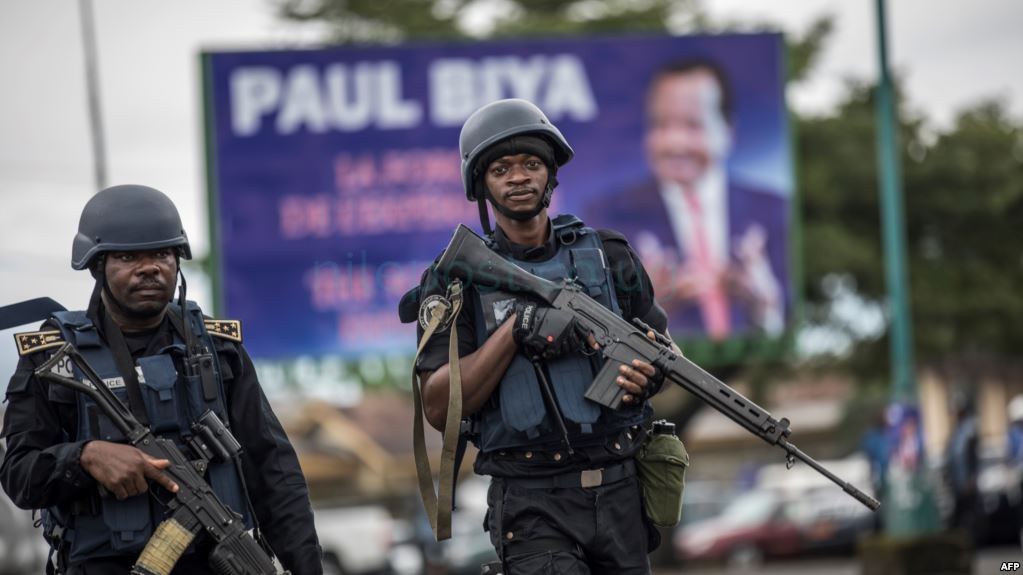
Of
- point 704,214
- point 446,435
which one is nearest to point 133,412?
point 446,435

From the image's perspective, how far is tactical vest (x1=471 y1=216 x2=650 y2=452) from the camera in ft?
14.6

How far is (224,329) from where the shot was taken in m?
4.62

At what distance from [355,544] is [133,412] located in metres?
12.7

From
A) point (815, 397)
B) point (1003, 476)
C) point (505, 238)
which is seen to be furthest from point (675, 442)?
point (815, 397)

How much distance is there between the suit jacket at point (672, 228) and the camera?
1566cm

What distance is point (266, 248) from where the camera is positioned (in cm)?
1539

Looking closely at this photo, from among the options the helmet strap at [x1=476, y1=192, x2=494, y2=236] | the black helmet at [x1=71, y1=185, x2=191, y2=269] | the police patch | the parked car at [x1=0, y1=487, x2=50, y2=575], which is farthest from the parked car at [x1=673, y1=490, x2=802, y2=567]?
the black helmet at [x1=71, y1=185, x2=191, y2=269]

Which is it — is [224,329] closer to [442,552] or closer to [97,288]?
[97,288]

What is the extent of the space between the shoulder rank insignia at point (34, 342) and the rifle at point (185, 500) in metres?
0.08

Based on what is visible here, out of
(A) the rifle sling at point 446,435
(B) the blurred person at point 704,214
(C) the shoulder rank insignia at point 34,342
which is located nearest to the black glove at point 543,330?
(A) the rifle sling at point 446,435

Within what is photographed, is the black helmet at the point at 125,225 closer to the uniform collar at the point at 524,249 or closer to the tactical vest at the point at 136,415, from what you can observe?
the tactical vest at the point at 136,415

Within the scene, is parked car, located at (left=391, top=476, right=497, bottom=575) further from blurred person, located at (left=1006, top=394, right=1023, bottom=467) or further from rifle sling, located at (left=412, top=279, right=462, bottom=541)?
rifle sling, located at (left=412, top=279, right=462, bottom=541)

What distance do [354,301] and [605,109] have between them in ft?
10.4

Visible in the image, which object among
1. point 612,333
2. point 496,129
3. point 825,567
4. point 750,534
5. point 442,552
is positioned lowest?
point 825,567
